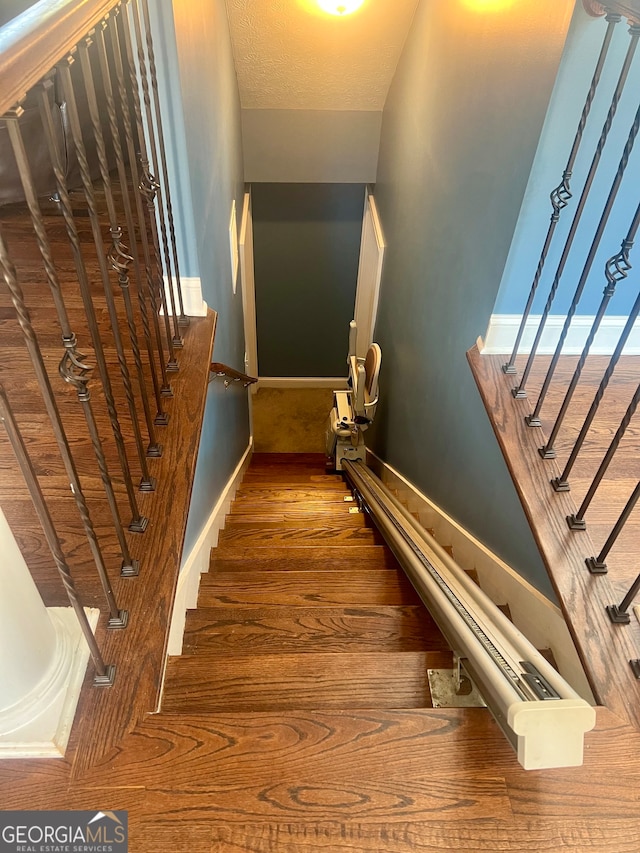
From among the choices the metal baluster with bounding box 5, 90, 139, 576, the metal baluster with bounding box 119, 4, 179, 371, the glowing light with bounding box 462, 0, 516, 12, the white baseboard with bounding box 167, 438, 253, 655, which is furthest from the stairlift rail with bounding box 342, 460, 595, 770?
the glowing light with bounding box 462, 0, 516, 12

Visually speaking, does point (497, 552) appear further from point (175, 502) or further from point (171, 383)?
point (171, 383)

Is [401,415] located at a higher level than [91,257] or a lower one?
lower

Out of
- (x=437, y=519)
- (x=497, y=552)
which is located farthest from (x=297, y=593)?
(x=437, y=519)

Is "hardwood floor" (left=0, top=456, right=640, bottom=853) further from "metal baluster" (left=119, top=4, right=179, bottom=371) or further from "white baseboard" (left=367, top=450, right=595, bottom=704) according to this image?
"metal baluster" (left=119, top=4, right=179, bottom=371)

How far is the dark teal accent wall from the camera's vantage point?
4895 millimetres

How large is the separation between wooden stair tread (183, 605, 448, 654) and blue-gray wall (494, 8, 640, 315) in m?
1.04

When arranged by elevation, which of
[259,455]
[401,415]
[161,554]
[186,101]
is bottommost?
[259,455]

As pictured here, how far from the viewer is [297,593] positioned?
168 cm

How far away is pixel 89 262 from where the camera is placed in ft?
6.65

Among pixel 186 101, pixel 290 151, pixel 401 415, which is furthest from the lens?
pixel 290 151

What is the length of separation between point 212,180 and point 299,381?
3878 mm

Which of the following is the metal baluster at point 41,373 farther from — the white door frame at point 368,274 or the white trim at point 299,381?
the white trim at point 299,381

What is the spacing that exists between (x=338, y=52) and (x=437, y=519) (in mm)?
3022

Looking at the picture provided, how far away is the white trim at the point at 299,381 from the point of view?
20.0ft
